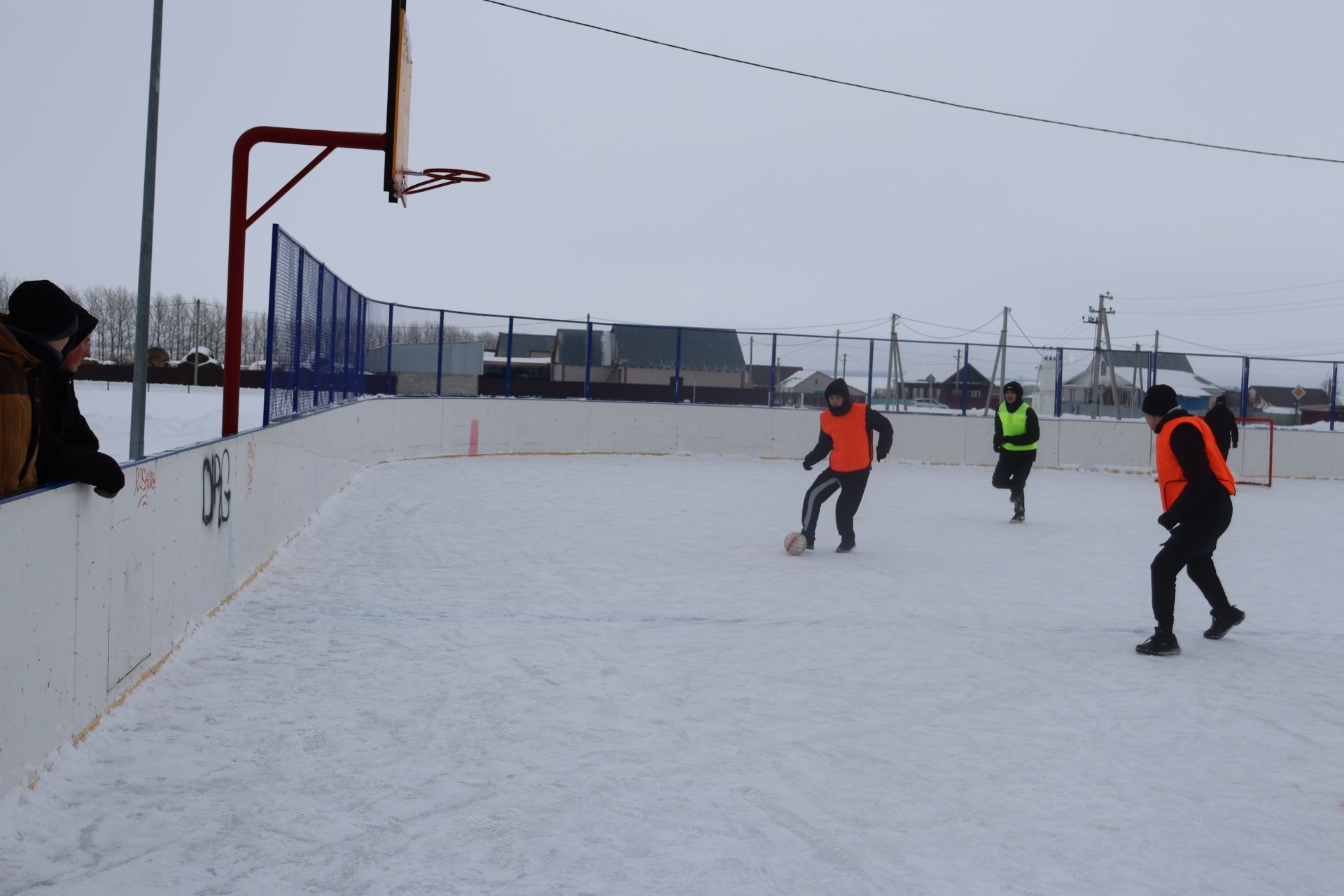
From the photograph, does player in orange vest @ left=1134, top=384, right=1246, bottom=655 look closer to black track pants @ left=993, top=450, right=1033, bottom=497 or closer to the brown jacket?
the brown jacket

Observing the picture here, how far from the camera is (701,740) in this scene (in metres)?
4.80

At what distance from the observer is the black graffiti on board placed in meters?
6.62

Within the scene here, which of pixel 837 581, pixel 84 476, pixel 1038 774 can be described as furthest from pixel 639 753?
pixel 837 581

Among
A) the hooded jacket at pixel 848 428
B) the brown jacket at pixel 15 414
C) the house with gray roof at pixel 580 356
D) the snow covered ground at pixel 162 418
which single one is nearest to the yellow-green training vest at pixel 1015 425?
the hooded jacket at pixel 848 428

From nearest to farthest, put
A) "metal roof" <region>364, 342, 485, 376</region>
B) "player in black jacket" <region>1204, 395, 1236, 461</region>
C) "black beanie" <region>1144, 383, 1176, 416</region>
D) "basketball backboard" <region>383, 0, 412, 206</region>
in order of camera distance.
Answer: "black beanie" <region>1144, 383, 1176, 416</region> < "basketball backboard" <region>383, 0, 412, 206</region> < "player in black jacket" <region>1204, 395, 1236, 461</region> < "metal roof" <region>364, 342, 485, 376</region>

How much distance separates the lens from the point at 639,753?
4.59 m

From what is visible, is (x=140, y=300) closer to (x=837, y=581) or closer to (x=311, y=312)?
(x=311, y=312)

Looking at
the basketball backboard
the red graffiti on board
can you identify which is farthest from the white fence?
the basketball backboard

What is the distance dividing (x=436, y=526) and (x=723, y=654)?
537cm

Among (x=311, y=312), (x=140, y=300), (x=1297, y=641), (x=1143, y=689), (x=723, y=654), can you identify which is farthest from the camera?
(x=311, y=312)

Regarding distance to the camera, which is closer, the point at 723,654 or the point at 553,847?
the point at 553,847

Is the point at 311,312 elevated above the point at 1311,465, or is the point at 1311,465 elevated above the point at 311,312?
the point at 311,312

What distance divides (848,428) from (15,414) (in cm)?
769

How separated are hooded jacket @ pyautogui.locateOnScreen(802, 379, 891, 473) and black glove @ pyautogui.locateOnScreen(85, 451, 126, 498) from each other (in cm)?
673
